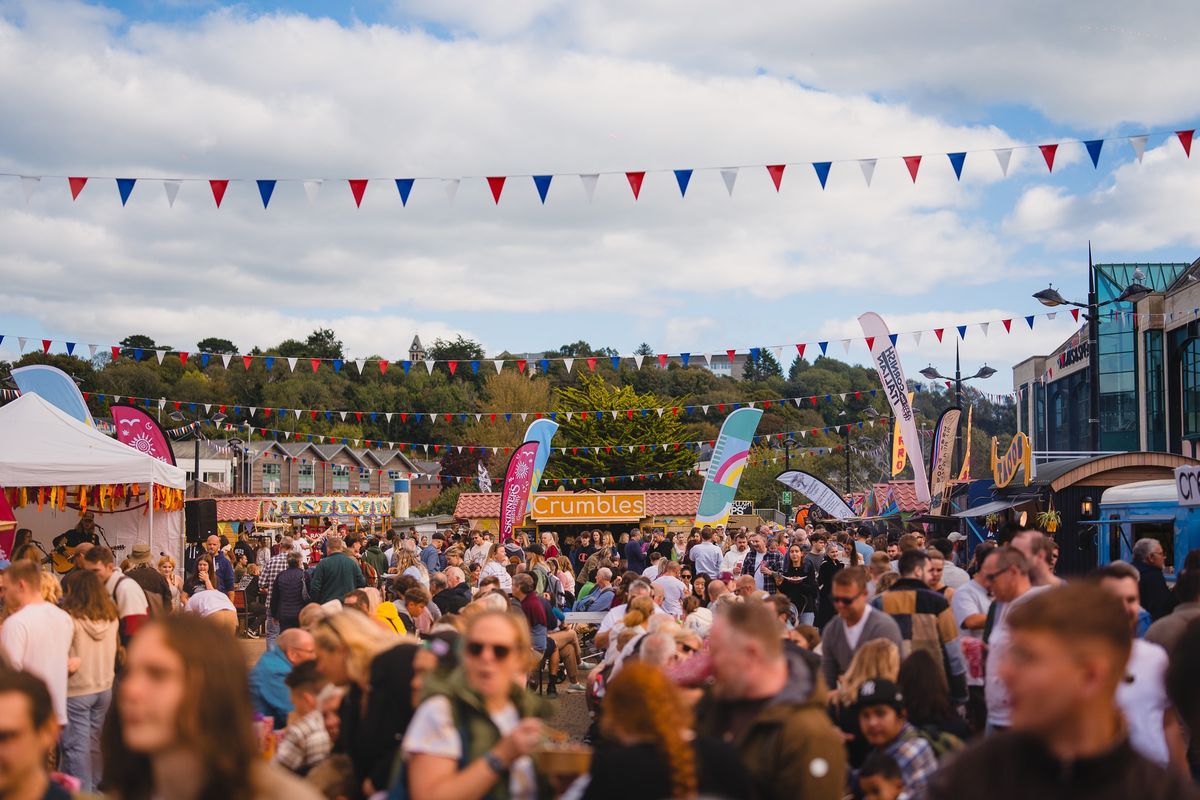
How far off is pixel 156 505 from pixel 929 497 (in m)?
13.8

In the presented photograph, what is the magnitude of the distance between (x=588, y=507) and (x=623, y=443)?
765 inches

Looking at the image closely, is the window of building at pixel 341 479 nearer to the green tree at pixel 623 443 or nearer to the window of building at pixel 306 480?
the window of building at pixel 306 480

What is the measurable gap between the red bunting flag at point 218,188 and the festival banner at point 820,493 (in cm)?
1627

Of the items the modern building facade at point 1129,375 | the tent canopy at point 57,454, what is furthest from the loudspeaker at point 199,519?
the modern building facade at point 1129,375

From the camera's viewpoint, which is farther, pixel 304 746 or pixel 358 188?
pixel 358 188

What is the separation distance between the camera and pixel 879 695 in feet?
14.7

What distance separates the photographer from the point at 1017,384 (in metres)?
64.1

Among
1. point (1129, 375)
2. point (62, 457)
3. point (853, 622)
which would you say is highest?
point (1129, 375)

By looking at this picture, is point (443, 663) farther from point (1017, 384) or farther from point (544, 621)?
point (1017, 384)

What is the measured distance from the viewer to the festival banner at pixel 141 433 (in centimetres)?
1745

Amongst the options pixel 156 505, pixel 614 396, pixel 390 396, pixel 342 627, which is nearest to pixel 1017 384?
pixel 614 396

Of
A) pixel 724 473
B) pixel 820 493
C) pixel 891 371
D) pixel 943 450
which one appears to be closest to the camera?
pixel 891 371

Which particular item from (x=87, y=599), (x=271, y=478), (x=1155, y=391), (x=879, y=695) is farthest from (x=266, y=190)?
(x=271, y=478)

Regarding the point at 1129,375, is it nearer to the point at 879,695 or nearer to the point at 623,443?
the point at 623,443
